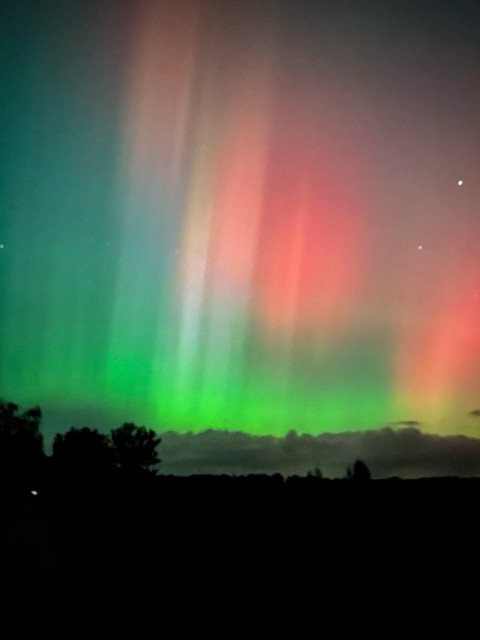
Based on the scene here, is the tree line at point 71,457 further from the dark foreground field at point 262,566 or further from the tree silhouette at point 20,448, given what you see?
the dark foreground field at point 262,566

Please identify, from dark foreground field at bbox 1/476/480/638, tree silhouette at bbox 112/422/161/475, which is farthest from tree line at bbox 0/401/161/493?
dark foreground field at bbox 1/476/480/638

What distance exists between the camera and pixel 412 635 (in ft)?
36.0

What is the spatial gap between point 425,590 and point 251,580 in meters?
4.14

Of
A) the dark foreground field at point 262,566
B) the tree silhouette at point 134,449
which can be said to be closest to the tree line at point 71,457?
the tree silhouette at point 134,449

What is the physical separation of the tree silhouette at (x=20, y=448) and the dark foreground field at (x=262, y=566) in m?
31.0

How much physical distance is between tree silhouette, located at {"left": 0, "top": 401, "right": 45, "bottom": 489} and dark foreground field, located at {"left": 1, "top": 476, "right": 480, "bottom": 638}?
31.0m

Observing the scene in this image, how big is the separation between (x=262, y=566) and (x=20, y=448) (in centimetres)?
5050

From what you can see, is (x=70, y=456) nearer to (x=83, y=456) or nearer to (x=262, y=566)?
(x=83, y=456)

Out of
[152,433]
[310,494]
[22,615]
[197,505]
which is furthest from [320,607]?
[152,433]

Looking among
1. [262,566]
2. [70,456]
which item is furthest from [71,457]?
[262,566]

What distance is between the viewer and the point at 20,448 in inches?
2522

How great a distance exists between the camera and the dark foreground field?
11844 mm

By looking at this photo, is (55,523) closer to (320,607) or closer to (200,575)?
(200,575)

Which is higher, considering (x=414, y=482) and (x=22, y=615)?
(x=414, y=482)
